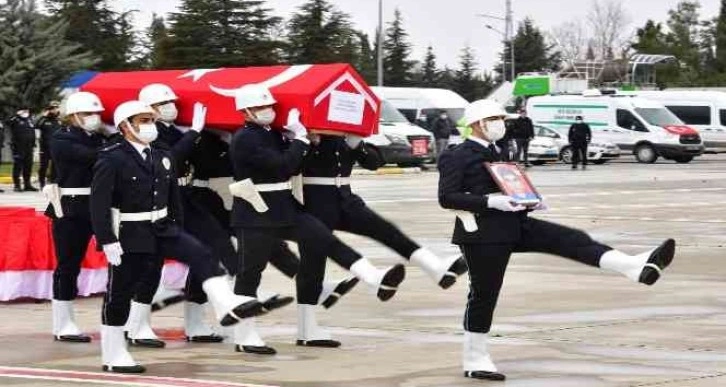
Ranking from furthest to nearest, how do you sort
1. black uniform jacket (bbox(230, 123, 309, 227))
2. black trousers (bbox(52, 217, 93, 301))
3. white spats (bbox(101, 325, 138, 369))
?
1. black trousers (bbox(52, 217, 93, 301))
2. black uniform jacket (bbox(230, 123, 309, 227))
3. white spats (bbox(101, 325, 138, 369))

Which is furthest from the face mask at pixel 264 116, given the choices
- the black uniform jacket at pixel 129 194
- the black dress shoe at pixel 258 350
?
the black dress shoe at pixel 258 350

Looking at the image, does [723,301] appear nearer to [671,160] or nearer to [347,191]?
[347,191]

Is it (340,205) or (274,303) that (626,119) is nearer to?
(340,205)

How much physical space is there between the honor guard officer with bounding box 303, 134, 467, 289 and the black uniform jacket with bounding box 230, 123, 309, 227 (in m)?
0.28

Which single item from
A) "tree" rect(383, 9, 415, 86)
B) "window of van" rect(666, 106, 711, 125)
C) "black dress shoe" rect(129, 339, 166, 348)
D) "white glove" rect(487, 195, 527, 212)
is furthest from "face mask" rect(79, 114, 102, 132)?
"tree" rect(383, 9, 415, 86)

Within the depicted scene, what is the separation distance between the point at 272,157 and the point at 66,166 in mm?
1715

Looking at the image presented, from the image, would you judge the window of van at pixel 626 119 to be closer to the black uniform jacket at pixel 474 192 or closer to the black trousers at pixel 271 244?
the black trousers at pixel 271 244

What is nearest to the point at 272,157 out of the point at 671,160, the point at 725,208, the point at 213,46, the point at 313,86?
the point at 313,86

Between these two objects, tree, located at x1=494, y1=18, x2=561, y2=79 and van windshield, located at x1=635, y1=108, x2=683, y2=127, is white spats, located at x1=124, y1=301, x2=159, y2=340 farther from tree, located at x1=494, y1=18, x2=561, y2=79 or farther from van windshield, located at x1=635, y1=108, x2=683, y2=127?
tree, located at x1=494, y1=18, x2=561, y2=79

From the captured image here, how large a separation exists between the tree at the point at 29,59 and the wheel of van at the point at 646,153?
1726 centimetres

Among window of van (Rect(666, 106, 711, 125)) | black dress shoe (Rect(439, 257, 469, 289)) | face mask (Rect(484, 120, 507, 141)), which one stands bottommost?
window of van (Rect(666, 106, 711, 125))

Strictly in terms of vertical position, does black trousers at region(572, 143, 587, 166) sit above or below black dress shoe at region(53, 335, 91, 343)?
below

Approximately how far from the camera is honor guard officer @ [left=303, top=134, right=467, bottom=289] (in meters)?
11.2

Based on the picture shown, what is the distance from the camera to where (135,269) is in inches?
404
